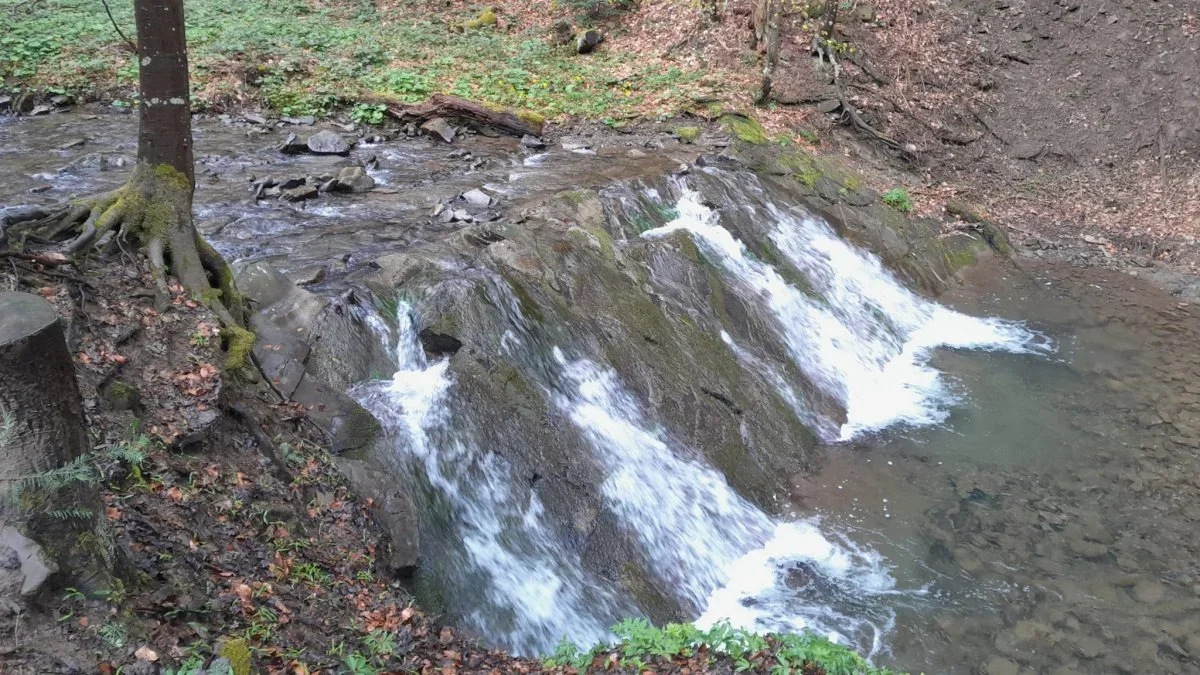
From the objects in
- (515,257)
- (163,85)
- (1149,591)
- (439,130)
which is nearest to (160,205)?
(163,85)

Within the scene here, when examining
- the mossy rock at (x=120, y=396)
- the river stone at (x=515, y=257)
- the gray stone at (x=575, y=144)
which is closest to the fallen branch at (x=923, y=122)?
the gray stone at (x=575, y=144)

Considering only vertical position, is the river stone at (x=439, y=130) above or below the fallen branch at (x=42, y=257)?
below

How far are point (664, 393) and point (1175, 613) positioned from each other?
15.7 feet

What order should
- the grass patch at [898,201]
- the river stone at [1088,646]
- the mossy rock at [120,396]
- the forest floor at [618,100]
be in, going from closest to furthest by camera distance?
the mossy rock at [120,396] → the forest floor at [618,100] → the river stone at [1088,646] → the grass patch at [898,201]

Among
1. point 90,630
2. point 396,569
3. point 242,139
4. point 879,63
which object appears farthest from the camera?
point 879,63

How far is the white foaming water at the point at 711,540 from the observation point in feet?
22.0

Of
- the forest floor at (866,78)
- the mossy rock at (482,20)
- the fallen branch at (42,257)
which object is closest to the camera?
the fallen branch at (42,257)

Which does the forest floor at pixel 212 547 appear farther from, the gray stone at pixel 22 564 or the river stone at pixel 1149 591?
the river stone at pixel 1149 591

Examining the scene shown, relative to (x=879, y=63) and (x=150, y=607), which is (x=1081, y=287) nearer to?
(x=879, y=63)

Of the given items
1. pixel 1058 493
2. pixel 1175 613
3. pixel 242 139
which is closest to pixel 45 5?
pixel 242 139

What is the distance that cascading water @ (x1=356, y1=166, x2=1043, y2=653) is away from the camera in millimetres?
6125

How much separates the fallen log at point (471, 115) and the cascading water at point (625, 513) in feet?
15.2

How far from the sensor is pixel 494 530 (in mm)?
6266

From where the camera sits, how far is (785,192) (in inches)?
502
